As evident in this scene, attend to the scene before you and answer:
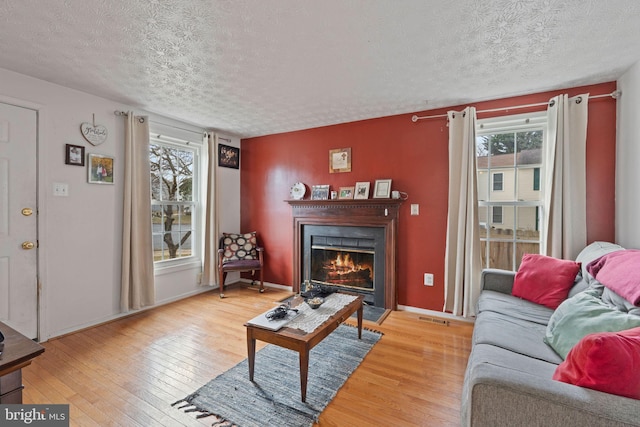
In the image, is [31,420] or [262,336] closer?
[31,420]

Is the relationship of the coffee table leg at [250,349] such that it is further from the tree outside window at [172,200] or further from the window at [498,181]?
the window at [498,181]

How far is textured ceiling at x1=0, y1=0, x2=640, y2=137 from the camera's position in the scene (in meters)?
1.59

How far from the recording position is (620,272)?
1.61 meters

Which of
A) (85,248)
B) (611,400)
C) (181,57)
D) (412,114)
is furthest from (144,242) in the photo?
(611,400)

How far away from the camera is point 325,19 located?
1.68m

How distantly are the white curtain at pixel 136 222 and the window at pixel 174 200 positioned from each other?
10.3 inches

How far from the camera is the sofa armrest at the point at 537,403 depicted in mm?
907

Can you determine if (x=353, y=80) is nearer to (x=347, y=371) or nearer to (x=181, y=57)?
(x=181, y=57)

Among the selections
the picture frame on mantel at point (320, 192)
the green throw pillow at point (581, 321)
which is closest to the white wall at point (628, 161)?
the green throw pillow at point (581, 321)

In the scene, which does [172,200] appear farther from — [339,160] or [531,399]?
[531,399]

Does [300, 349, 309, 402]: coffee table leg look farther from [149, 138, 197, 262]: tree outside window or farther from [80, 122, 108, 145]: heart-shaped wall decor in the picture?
[80, 122, 108, 145]: heart-shaped wall decor

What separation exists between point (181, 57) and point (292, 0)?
3.50 ft

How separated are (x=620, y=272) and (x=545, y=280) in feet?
2.16
